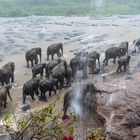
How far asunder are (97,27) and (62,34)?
4323 mm

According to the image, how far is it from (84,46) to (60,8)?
23307mm

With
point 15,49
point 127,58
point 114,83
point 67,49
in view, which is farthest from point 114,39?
point 114,83

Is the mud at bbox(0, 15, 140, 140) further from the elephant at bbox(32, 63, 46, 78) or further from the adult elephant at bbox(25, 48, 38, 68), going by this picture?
the elephant at bbox(32, 63, 46, 78)

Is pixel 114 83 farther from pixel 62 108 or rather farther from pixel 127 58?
pixel 127 58

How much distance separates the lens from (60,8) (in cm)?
4531

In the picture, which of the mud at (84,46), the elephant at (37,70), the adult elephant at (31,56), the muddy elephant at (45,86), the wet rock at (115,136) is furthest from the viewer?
the adult elephant at (31,56)

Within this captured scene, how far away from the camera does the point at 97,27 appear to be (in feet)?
106

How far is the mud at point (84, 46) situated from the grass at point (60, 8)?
11.5ft

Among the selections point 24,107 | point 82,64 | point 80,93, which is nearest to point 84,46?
point 82,64

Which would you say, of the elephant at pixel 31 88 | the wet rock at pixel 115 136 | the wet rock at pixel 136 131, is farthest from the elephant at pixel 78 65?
the wet rock at pixel 136 131

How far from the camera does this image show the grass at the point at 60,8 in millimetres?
43750

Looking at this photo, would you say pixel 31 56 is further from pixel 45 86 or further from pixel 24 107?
pixel 24 107

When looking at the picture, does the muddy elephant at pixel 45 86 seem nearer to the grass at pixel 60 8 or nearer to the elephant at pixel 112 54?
the elephant at pixel 112 54

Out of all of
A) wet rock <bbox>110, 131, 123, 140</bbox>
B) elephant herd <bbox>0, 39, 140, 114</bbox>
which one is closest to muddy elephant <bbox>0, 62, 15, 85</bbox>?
elephant herd <bbox>0, 39, 140, 114</bbox>
